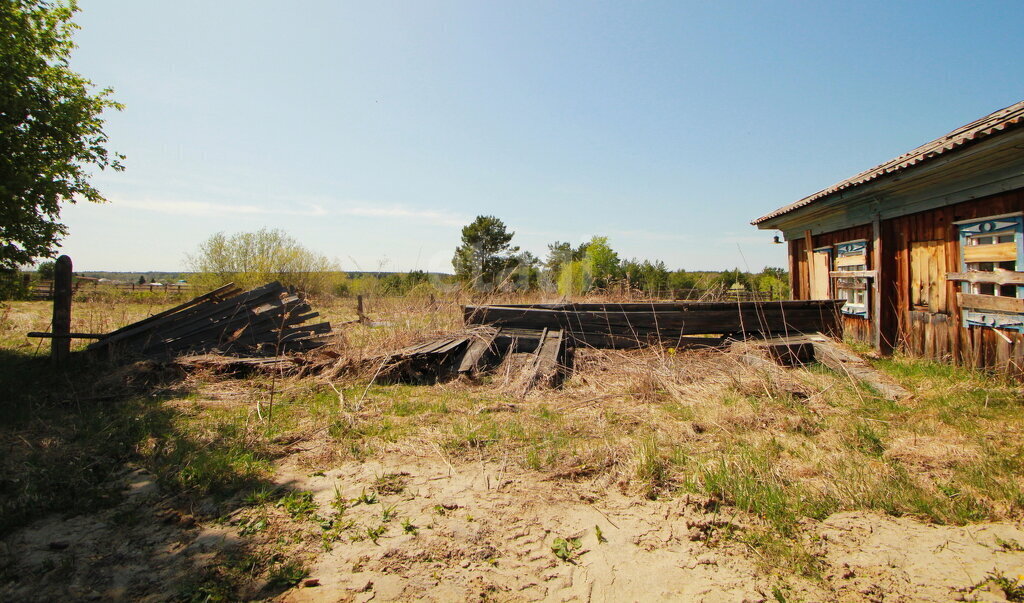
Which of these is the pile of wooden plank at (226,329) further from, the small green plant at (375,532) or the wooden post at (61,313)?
the small green plant at (375,532)

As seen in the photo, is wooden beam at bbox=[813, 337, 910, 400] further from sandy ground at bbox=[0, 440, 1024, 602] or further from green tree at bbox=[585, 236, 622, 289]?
green tree at bbox=[585, 236, 622, 289]

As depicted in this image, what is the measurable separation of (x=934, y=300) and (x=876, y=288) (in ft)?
3.28

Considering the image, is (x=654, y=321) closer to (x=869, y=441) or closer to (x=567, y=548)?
(x=869, y=441)

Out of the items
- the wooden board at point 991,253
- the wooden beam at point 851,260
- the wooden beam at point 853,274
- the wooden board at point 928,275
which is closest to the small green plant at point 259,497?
the wooden board at point 991,253

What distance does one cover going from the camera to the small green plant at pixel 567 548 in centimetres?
241

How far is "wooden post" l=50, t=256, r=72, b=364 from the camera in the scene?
6.80 metres

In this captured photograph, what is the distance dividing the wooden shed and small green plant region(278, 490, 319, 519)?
6950mm

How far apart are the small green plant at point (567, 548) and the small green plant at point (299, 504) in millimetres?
1524

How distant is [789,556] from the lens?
2307 mm

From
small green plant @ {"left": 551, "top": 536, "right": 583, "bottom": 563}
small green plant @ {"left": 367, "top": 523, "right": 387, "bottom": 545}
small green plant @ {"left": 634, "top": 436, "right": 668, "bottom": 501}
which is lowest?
small green plant @ {"left": 551, "top": 536, "right": 583, "bottom": 563}

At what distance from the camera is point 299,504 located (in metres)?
2.99

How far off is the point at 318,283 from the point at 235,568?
29085mm

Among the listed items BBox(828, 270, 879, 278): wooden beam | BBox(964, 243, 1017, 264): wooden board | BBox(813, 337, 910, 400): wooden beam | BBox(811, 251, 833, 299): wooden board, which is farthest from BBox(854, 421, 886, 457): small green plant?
BBox(811, 251, 833, 299): wooden board

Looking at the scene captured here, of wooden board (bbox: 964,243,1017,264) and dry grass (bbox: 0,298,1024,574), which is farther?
wooden board (bbox: 964,243,1017,264)
